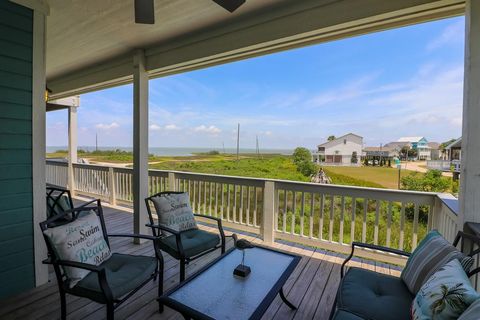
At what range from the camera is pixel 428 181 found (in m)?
3.08

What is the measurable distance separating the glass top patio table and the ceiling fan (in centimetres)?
180

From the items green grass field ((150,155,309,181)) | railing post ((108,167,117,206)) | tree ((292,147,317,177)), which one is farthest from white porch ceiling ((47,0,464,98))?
tree ((292,147,317,177))

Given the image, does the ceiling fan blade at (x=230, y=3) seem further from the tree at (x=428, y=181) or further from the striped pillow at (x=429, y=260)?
the tree at (x=428, y=181)

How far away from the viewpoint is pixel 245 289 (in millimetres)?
1604

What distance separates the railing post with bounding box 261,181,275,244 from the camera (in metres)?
3.49

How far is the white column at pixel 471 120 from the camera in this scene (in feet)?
5.33

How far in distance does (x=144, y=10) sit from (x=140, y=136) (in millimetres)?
2188

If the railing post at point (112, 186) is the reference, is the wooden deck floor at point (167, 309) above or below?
→ below

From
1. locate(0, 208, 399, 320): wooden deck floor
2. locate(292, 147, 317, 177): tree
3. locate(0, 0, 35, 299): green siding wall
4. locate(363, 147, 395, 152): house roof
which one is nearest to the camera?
locate(0, 208, 399, 320): wooden deck floor

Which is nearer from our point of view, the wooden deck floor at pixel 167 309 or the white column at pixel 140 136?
the wooden deck floor at pixel 167 309

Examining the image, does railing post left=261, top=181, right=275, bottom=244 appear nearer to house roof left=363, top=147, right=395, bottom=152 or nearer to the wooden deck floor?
the wooden deck floor

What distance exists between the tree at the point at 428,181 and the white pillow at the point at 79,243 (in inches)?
143

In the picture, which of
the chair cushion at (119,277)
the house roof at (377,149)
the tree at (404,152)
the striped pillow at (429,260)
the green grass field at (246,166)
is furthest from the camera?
the green grass field at (246,166)

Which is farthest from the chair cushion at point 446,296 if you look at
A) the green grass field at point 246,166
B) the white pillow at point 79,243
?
the green grass field at point 246,166
